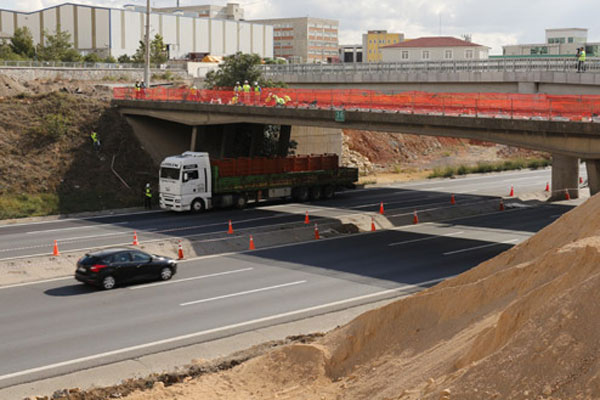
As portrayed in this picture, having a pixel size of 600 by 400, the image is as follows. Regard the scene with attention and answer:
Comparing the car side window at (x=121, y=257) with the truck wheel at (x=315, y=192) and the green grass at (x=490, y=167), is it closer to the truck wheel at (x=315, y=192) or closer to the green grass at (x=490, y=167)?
the truck wheel at (x=315, y=192)

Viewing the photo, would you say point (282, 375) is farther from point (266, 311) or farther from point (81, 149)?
point (81, 149)

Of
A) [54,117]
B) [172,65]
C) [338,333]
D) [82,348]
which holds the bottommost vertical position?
[82,348]

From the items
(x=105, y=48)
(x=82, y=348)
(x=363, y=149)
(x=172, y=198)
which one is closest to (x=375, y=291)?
(x=82, y=348)

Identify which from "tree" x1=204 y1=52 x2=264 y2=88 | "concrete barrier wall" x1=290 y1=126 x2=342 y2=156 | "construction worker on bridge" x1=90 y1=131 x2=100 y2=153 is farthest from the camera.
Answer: "tree" x1=204 y1=52 x2=264 y2=88

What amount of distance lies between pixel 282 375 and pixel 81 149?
40230 mm

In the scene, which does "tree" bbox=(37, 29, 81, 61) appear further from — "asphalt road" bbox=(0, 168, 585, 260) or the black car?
the black car

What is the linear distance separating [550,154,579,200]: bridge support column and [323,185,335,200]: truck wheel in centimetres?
1342

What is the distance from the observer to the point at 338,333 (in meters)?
15.8

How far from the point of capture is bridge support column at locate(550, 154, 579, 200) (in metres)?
49.4

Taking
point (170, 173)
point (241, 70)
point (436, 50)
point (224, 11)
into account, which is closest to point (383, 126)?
point (170, 173)

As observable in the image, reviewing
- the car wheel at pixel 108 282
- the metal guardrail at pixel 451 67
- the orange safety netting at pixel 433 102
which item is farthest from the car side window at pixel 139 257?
the metal guardrail at pixel 451 67

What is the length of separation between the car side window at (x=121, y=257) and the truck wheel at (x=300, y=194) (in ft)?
71.4

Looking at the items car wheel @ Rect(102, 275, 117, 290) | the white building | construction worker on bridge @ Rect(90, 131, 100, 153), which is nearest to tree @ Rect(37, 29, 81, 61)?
the white building

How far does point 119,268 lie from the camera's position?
26281 mm
